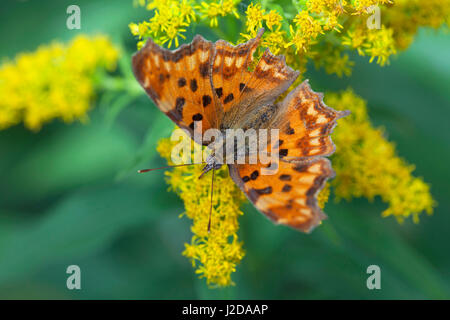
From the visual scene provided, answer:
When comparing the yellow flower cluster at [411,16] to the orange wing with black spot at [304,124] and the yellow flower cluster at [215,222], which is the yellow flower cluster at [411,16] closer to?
the orange wing with black spot at [304,124]

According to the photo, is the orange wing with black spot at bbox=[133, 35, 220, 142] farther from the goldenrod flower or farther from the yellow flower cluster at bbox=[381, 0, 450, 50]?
the yellow flower cluster at bbox=[381, 0, 450, 50]

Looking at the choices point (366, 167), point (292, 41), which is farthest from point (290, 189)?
point (366, 167)

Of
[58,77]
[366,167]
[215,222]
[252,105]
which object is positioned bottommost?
[215,222]

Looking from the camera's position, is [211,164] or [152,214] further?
[152,214]

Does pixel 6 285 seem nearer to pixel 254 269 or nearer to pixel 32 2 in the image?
pixel 254 269

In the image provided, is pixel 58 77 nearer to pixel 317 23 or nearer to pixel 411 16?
pixel 317 23
